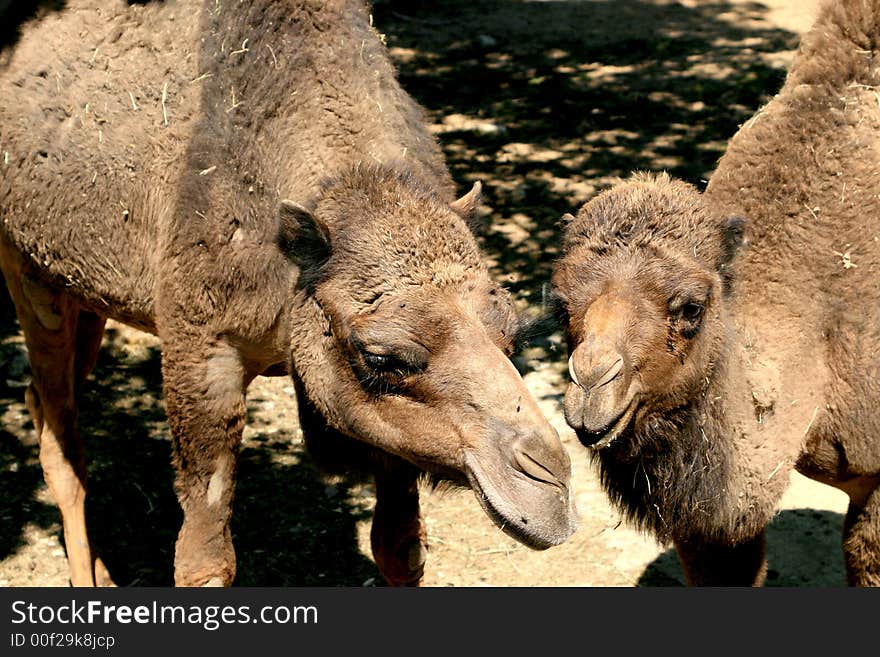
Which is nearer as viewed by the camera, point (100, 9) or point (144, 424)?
point (100, 9)

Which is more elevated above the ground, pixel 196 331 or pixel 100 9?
pixel 100 9

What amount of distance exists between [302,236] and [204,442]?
124 cm

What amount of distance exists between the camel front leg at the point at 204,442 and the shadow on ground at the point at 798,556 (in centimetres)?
237

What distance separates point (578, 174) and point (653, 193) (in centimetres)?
589

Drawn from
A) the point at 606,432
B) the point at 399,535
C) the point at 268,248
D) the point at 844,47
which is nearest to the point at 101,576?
the point at 399,535

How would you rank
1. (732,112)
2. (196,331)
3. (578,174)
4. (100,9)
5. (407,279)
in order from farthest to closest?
(732,112) < (578,174) < (100,9) < (196,331) < (407,279)

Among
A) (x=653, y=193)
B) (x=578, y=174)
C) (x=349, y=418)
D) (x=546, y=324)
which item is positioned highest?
(x=653, y=193)

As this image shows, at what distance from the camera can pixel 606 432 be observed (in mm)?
3973

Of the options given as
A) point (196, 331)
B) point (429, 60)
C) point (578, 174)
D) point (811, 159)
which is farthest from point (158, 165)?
point (429, 60)

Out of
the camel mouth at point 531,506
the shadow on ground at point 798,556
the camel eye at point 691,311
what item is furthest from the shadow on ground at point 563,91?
the camel mouth at point 531,506

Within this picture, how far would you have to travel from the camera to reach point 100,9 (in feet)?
17.7

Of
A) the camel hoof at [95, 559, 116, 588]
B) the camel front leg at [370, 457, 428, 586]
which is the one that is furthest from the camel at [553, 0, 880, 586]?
the camel hoof at [95, 559, 116, 588]

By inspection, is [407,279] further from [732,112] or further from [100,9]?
[732,112]

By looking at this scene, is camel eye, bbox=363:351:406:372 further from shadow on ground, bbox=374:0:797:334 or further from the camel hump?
shadow on ground, bbox=374:0:797:334
